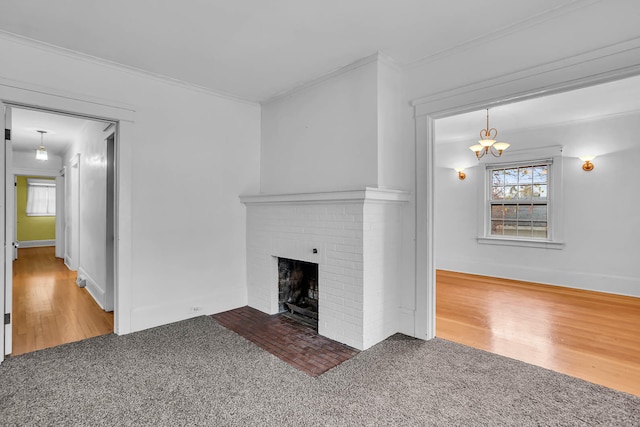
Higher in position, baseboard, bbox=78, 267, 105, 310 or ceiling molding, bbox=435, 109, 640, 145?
ceiling molding, bbox=435, 109, 640, 145

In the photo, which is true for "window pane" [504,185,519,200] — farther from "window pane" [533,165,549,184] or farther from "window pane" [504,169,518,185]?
"window pane" [533,165,549,184]

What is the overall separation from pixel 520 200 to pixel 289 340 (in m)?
4.87

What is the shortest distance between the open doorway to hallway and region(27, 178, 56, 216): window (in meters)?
2.82

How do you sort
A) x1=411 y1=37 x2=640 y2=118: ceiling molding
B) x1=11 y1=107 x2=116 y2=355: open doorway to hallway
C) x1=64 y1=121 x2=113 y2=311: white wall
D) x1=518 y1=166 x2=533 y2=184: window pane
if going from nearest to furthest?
x1=411 y1=37 x2=640 y2=118: ceiling molding → x1=11 y1=107 x2=116 y2=355: open doorway to hallway → x1=64 y1=121 x2=113 y2=311: white wall → x1=518 y1=166 x2=533 y2=184: window pane

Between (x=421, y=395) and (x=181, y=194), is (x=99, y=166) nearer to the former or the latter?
(x=181, y=194)

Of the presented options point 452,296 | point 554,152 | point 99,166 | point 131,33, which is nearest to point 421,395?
point 452,296

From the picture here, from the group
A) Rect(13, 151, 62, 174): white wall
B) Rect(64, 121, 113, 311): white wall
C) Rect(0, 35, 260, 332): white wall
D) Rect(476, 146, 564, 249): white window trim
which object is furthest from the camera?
Rect(13, 151, 62, 174): white wall

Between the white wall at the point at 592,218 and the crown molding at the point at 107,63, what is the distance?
500 cm

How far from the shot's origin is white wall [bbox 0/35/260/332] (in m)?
2.86

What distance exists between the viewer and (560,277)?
5.04m

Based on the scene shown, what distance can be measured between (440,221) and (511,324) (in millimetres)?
3370

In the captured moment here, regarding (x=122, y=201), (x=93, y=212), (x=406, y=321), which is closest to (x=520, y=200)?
(x=406, y=321)

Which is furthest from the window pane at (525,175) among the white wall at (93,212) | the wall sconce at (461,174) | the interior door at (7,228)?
the interior door at (7,228)

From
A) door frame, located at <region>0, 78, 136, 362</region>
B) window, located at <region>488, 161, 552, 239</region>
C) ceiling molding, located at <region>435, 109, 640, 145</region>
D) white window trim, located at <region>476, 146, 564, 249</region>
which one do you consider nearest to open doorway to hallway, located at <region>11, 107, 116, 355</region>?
door frame, located at <region>0, 78, 136, 362</region>
